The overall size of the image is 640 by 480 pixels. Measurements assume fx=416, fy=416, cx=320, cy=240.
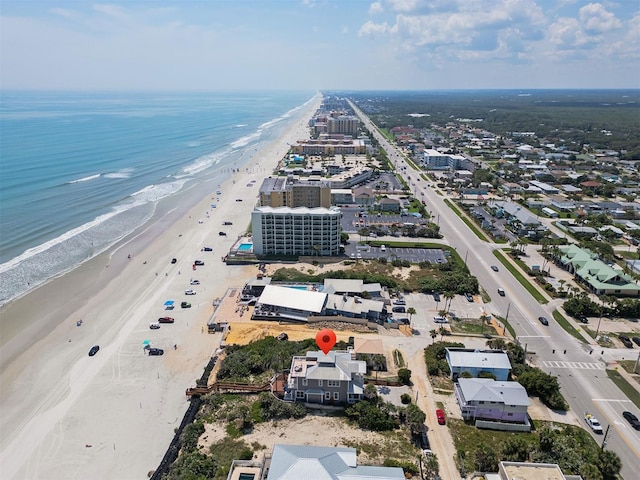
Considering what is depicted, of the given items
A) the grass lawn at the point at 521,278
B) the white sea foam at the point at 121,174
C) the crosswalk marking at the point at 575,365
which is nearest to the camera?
the crosswalk marking at the point at 575,365

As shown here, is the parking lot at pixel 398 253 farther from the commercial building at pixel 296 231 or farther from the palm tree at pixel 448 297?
the palm tree at pixel 448 297

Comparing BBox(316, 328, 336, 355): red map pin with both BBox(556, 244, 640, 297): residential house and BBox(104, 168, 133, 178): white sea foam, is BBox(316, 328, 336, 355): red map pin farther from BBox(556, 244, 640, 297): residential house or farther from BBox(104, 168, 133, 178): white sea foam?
BBox(104, 168, 133, 178): white sea foam

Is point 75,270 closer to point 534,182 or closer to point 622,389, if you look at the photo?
point 622,389

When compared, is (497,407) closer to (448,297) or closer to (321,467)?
(321,467)

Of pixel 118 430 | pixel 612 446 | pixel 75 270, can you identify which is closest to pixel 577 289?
pixel 612 446

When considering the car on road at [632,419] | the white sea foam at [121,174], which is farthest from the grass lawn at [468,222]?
the white sea foam at [121,174]

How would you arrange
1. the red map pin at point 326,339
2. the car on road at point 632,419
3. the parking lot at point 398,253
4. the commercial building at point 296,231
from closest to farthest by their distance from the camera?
the car on road at point 632,419, the red map pin at point 326,339, the commercial building at point 296,231, the parking lot at point 398,253

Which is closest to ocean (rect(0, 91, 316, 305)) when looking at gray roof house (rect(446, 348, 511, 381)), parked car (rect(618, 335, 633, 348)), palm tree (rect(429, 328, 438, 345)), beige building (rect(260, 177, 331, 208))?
beige building (rect(260, 177, 331, 208))
